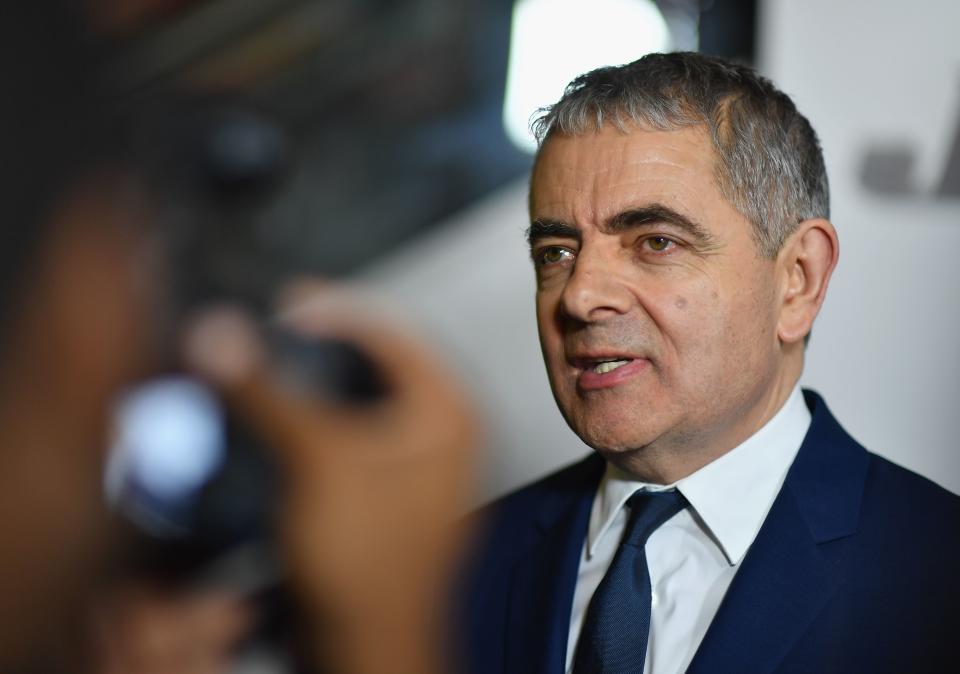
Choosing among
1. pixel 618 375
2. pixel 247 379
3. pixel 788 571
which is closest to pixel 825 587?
pixel 788 571

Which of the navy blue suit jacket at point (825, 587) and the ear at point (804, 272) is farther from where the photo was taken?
the ear at point (804, 272)

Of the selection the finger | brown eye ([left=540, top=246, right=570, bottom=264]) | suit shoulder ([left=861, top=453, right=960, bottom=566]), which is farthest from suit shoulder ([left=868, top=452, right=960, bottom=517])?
the finger

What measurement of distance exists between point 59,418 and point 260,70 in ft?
2.55

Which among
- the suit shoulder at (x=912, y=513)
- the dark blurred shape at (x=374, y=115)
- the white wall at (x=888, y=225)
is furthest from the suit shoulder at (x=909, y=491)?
the dark blurred shape at (x=374, y=115)

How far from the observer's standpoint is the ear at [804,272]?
3.34 feet

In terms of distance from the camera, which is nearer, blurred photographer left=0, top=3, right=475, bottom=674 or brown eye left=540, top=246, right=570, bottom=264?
blurred photographer left=0, top=3, right=475, bottom=674

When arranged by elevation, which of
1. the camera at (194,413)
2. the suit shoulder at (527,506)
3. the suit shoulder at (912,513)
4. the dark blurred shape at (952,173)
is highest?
the dark blurred shape at (952,173)

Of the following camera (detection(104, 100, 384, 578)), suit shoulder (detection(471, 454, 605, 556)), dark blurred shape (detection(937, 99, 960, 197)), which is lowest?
suit shoulder (detection(471, 454, 605, 556))

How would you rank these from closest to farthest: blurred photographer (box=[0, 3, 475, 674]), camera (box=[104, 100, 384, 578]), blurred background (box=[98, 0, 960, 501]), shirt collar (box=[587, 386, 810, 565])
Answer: blurred photographer (box=[0, 3, 475, 674]), camera (box=[104, 100, 384, 578]), shirt collar (box=[587, 386, 810, 565]), blurred background (box=[98, 0, 960, 501])

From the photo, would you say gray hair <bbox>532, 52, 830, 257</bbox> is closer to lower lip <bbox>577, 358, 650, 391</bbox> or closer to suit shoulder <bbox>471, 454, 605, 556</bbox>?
lower lip <bbox>577, 358, 650, 391</bbox>

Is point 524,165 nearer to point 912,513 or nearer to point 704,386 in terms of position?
point 704,386

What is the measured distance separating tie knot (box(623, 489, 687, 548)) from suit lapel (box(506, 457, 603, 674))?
0.32ft

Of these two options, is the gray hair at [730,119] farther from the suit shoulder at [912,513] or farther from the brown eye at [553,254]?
the suit shoulder at [912,513]

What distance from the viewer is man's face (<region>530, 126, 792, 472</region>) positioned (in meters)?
0.97
